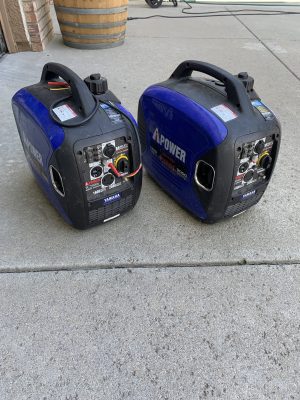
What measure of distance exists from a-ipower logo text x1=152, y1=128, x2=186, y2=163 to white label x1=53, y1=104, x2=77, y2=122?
49 centimetres

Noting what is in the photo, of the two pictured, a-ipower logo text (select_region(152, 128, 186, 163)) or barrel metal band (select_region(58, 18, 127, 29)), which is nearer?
a-ipower logo text (select_region(152, 128, 186, 163))

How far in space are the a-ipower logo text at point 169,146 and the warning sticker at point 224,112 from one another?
0.78 feet

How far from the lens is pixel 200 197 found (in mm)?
1551

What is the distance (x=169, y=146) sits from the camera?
5.32 ft

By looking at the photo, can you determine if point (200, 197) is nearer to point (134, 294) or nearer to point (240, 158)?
point (240, 158)

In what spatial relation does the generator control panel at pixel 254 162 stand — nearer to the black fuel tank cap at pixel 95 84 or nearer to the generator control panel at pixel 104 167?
the generator control panel at pixel 104 167

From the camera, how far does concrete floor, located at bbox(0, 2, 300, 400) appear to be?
1.11m

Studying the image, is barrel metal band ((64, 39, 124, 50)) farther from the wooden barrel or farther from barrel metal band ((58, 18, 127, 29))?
barrel metal band ((58, 18, 127, 29))

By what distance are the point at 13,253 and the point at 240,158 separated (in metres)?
1.03

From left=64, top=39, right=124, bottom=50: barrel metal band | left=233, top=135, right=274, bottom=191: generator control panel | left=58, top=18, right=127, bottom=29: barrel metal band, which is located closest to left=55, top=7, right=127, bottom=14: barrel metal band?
left=58, top=18, right=127, bottom=29: barrel metal band

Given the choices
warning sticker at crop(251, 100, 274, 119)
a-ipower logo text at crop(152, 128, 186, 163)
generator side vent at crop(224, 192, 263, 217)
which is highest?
warning sticker at crop(251, 100, 274, 119)

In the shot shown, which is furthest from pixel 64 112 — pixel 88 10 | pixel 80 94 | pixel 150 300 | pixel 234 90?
pixel 88 10

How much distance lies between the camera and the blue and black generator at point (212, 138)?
4.44 ft

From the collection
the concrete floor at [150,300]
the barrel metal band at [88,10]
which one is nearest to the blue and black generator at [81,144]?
the concrete floor at [150,300]
